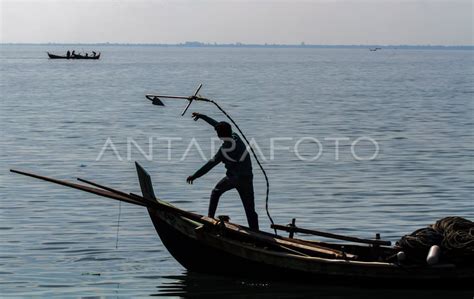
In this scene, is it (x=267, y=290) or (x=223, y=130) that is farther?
(x=223, y=130)

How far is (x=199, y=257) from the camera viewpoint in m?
16.8

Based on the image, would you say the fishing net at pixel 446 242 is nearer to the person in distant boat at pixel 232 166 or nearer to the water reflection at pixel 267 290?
the water reflection at pixel 267 290

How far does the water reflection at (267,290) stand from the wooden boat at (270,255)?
173 mm

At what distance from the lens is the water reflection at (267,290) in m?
15.5

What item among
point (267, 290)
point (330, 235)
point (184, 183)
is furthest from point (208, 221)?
point (184, 183)

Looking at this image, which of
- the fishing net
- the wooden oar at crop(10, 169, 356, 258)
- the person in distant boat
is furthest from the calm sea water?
the person in distant boat

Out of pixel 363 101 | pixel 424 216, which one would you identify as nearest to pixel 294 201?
→ pixel 424 216

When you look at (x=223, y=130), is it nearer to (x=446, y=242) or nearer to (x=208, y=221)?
(x=208, y=221)

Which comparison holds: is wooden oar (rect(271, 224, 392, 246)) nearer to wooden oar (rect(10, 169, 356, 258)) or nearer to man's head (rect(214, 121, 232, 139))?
wooden oar (rect(10, 169, 356, 258))

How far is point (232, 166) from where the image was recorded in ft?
55.5

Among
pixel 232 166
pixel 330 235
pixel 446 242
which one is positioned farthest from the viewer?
pixel 232 166

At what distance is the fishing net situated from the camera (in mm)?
14898

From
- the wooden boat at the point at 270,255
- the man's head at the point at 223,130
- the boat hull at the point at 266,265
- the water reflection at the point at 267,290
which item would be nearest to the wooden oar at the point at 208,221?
the wooden boat at the point at 270,255

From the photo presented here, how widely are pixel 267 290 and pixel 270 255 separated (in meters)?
0.77
